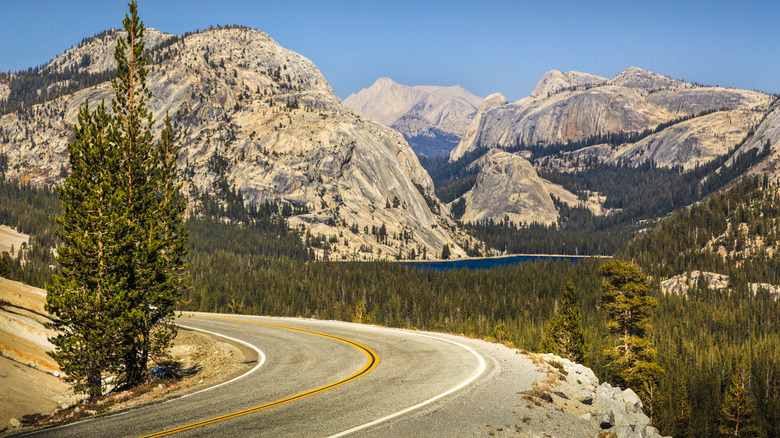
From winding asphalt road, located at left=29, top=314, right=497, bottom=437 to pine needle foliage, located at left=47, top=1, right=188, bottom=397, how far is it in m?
6.45

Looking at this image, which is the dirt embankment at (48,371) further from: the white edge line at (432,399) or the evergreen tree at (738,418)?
the evergreen tree at (738,418)

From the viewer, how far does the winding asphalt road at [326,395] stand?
52.3 ft

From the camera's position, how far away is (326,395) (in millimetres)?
19828

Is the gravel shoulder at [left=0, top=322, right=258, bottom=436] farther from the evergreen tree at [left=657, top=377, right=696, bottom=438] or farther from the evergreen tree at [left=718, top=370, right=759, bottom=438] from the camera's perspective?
the evergreen tree at [left=718, top=370, right=759, bottom=438]

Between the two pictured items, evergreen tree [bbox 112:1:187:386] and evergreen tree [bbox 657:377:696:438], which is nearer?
evergreen tree [bbox 112:1:187:386]

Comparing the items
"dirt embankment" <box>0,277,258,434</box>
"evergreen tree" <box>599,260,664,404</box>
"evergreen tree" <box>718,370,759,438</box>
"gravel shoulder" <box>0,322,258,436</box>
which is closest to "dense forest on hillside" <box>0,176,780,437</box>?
"evergreen tree" <box>718,370,759,438</box>

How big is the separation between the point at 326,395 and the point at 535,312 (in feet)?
478

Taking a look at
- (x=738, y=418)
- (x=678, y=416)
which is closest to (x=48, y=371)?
(x=738, y=418)

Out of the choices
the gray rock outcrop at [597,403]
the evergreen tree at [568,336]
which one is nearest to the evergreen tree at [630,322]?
the evergreen tree at [568,336]

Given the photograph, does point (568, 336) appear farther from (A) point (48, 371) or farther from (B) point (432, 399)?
(A) point (48, 371)

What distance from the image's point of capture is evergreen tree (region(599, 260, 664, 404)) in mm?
49344

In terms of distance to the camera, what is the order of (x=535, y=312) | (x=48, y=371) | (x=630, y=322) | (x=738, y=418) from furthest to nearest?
(x=535, y=312) < (x=738, y=418) < (x=630, y=322) < (x=48, y=371)

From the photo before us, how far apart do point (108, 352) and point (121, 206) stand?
732 centimetres

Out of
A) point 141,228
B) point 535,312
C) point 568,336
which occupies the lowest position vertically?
point 535,312
